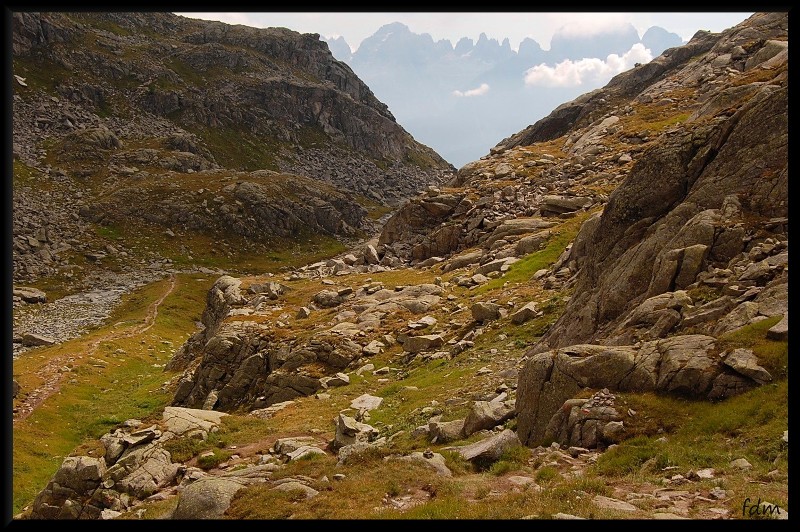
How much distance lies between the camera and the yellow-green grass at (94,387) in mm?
40169

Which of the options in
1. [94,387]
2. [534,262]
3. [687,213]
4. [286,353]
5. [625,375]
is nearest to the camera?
[625,375]

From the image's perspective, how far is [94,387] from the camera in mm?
60219

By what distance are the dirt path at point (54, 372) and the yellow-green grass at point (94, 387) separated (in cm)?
50

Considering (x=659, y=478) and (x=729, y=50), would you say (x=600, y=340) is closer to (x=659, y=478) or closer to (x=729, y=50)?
(x=659, y=478)

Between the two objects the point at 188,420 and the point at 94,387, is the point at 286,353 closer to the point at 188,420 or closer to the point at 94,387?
the point at 188,420

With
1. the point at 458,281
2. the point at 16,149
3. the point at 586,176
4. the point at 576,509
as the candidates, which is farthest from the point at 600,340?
the point at 16,149

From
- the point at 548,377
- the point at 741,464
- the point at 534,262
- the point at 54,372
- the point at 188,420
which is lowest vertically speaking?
the point at 54,372

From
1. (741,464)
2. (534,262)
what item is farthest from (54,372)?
(741,464)

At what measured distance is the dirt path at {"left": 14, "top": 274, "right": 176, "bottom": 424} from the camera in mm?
51219

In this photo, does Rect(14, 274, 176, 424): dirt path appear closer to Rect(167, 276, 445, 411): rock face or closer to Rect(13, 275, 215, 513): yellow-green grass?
Rect(13, 275, 215, 513): yellow-green grass

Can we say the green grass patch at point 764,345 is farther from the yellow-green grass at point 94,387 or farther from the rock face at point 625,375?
the yellow-green grass at point 94,387

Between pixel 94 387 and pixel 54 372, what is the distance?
6138mm
